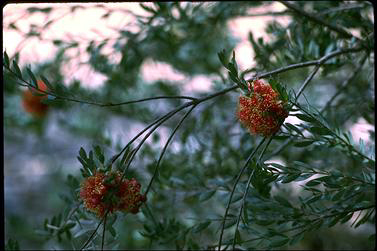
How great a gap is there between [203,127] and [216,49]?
42 centimetres

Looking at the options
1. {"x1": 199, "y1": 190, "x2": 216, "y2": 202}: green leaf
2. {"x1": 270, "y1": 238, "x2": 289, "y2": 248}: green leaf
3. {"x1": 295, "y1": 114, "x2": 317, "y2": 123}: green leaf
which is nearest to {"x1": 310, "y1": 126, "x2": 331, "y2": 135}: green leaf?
{"x1": 295, "y1": 114, "x2": 317, "y2": 123}: green leaf

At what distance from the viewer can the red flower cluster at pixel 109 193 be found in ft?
1.79

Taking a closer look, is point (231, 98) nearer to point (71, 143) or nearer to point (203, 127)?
point (203, 127)

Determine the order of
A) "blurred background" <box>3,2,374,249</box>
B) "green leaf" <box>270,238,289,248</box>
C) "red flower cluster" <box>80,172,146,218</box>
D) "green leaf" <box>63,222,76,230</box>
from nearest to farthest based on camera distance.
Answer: "red flower cluster" <box>80,172,146,218</box>, "green leaf" <box>270,238,289,248</box>, "green leaf" <box>63,222,76,230</box>, "blurred background" <box>3,2,374,249</box>

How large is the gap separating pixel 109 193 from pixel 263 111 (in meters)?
0.16

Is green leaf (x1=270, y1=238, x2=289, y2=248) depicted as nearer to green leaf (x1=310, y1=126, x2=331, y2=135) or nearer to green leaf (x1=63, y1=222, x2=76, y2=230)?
green leaf (x1=310, y1=126, x2=331, y2=135)

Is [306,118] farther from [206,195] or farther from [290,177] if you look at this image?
[206,195]

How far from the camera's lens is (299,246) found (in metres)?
1.34

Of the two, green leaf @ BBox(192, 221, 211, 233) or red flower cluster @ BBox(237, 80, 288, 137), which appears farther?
green leaf @ BBox(192, 221, 211, 233)

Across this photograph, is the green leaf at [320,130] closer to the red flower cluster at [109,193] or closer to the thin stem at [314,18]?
the red flower cluster at [109,193]

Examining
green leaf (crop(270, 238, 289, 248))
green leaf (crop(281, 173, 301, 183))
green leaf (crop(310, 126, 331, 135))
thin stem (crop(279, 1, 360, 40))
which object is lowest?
green leaf (crop(270, 238, 289, 248))

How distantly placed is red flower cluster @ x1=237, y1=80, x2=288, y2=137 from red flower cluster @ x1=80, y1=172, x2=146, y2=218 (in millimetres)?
126

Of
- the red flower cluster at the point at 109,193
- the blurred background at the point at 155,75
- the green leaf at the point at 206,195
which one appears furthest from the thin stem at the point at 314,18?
the red flower cluster at the point at 109,193

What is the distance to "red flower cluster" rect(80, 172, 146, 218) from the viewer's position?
1.79 feet
